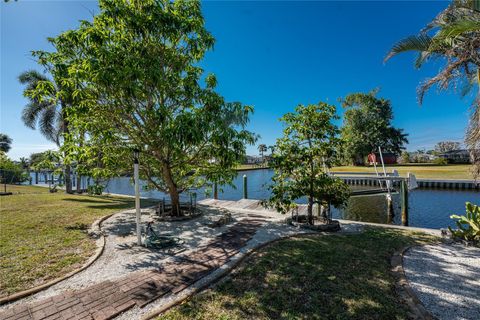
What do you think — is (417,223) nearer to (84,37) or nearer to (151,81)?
(151,81)

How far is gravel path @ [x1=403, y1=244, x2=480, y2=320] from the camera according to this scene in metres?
3.06

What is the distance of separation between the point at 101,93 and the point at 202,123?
129 inches

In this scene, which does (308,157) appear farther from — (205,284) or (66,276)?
(66,276)

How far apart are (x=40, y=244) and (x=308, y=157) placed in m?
7.31

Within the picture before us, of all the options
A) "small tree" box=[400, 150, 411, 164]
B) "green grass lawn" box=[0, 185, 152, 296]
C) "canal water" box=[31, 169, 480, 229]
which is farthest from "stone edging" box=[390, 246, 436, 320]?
"small tree" box=[400, 150, 411, 164]

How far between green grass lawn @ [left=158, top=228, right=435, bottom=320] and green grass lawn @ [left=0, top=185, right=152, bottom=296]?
9.07ft

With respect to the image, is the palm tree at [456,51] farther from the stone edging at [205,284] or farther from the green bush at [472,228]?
the stone edging at [205,284]

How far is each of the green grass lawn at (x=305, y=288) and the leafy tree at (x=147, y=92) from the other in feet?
10.00

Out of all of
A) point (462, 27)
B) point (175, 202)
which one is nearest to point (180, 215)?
point (175, 202)

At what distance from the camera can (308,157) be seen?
6.85 metres

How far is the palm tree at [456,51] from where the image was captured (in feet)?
Result: 14.1

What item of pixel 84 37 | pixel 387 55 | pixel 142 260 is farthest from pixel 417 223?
pixel 84 37

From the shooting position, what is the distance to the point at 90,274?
3.99 m

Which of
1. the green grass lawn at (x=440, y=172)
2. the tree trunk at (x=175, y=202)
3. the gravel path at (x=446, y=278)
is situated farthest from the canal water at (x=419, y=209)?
the gravel path at (x=446, y=278)
